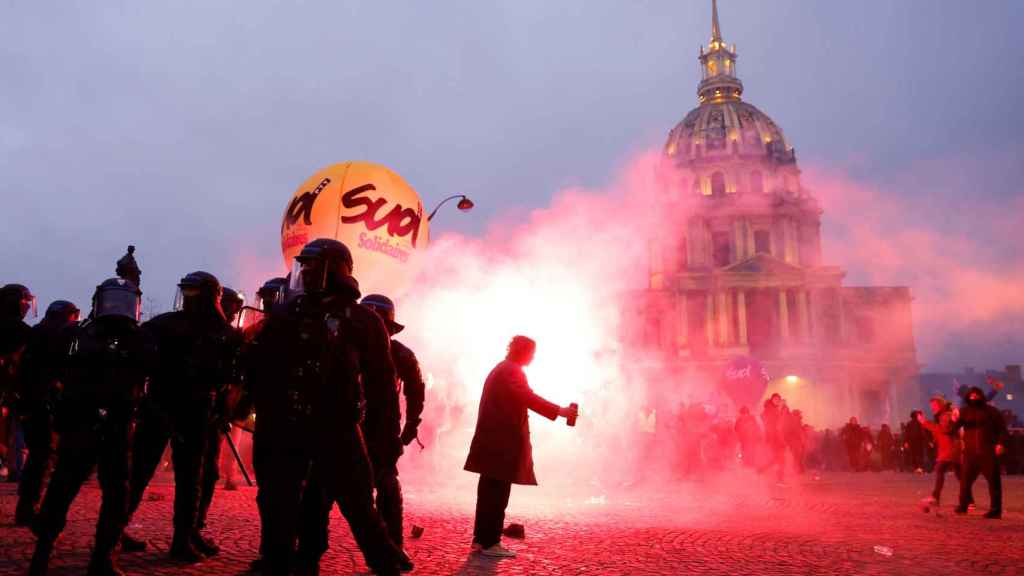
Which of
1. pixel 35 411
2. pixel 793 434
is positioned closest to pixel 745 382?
pixel 793 434


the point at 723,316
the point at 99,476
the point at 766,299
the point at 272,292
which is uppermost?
the point at 766,299

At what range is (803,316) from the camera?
2406 inches

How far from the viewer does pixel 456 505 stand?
895 centimetres

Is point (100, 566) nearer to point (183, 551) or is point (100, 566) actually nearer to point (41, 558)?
point (41, 558)

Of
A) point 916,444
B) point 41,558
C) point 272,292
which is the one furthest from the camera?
point 916,444

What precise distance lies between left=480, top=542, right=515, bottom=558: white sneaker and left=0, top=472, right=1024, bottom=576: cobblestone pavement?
13 cm

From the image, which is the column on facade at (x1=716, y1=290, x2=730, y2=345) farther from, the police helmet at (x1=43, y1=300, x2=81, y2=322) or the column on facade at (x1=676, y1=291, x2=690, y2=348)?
the police helmet at (x1=43, y1=300, x2=81, y2=322)

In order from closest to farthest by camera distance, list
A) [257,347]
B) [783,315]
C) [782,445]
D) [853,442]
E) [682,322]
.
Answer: [257,347] → [782,445] → [853,442] → [783,315] → [682,322]

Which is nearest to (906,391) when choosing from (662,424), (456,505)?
(662,424)

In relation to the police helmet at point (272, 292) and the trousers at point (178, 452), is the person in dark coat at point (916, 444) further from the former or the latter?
the trousers at point (178, 452)

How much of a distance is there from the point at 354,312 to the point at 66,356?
217 centimetres

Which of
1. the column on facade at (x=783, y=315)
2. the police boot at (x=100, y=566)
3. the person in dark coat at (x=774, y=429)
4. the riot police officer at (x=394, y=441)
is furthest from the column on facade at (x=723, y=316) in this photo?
the police boot at (x=100, y=566)

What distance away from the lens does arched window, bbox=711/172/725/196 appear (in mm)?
72875

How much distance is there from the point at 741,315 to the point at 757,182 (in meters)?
19.2
